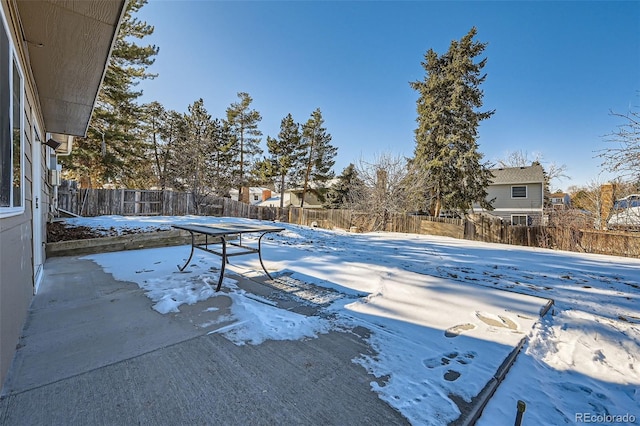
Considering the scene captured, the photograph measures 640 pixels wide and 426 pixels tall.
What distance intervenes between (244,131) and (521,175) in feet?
72.0

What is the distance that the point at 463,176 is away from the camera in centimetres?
1434

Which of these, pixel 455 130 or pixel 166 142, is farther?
pixel 166 142

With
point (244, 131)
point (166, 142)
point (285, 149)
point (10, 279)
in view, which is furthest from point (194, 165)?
point (10, 279)

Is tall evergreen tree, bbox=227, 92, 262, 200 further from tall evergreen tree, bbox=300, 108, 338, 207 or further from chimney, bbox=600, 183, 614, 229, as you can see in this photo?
chimney, bbox=600, 183, 614, 229

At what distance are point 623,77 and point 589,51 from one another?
1.38 metres

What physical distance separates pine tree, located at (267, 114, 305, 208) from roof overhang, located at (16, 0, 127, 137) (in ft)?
64.5

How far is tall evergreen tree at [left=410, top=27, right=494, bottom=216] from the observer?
14.1 meters

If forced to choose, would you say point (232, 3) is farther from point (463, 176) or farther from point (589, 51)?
point (463, 176)

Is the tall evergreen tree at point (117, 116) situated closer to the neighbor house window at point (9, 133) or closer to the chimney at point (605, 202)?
the neighbor house window at point (9, 133)

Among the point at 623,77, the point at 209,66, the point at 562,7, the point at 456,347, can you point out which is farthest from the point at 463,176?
the point at 456,347

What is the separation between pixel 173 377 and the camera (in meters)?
1.69

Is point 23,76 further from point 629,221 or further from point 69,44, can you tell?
point 629,221

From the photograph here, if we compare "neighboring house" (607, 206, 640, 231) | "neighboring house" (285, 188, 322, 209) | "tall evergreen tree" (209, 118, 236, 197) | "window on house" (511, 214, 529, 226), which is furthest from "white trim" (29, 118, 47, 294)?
"window on house" (511, 214, 529, 226)

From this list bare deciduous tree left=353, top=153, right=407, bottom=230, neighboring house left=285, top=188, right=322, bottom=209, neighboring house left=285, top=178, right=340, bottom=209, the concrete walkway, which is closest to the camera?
the concrete walkway
